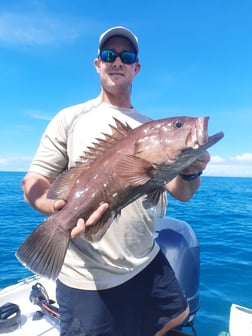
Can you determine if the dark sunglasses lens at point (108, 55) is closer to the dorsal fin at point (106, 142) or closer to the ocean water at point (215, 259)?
the dorsal fin at point (106, 142)

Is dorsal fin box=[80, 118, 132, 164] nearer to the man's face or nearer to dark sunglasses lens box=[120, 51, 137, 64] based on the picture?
the man's face

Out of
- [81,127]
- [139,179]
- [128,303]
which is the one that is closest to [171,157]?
[139,179]

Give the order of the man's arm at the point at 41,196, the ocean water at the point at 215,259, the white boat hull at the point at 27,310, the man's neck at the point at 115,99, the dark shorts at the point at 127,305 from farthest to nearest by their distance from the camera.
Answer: the ocean water at the point at 215,259
the white boat hull at the point at 27,310
the man's neck at the point at 115,99
the dark shorts at the point at 127,305
the man's arm at the point at 41,196

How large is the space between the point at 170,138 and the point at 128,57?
1226 mm

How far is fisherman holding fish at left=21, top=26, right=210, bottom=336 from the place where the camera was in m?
2.69

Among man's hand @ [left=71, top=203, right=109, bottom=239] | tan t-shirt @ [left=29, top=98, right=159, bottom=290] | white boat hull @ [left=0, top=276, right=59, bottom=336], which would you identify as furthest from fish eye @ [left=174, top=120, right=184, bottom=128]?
white boat hull @ [left=0, top=276, right=59, bottom=336]

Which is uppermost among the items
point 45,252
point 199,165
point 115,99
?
point 115,99

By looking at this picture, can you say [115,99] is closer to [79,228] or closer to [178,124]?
[178,124]

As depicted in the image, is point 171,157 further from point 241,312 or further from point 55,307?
point 241,312

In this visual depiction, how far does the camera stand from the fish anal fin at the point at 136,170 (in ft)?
7.98

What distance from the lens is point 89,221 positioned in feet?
8.02

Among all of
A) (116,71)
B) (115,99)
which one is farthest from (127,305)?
Result: (116,71)

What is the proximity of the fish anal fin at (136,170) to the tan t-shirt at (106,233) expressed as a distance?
58cm

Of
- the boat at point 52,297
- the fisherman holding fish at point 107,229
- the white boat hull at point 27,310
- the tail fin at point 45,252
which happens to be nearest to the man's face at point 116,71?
the fisherman holding fish at point 107,229
